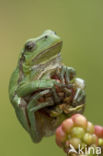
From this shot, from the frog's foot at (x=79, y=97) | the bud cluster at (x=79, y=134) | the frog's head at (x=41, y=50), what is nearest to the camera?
the bud cluster at (x=79, y=134)

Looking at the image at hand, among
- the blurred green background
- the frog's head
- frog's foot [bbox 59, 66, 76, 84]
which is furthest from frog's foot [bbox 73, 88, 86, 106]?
the blurred green background

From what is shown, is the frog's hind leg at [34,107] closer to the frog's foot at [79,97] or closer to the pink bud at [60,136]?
the frog's foot at [79,97]

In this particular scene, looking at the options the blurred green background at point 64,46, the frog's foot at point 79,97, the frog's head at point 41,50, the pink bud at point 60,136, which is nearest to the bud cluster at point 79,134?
the pink bud at point 60,136

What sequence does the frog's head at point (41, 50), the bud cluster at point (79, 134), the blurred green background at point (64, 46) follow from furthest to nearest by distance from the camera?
1. the blurred green background at point (64, 46)
2. the frog's head at point (41, 50)
3. the bud cluster at point (79, 134)

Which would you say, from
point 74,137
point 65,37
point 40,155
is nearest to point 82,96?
point 74,137

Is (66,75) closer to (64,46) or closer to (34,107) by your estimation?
(34,107)

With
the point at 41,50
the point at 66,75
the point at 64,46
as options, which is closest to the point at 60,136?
the point at 66,75

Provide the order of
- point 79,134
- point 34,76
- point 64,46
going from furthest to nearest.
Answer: point 64,46 → point 34,76 → point 79,134

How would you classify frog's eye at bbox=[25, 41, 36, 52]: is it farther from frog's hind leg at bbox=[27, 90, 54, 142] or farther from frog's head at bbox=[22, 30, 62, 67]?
frog's hind leg at bbox=[27, 90, 54, 142]

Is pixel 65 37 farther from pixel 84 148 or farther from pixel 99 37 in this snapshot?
pixel 84 148
